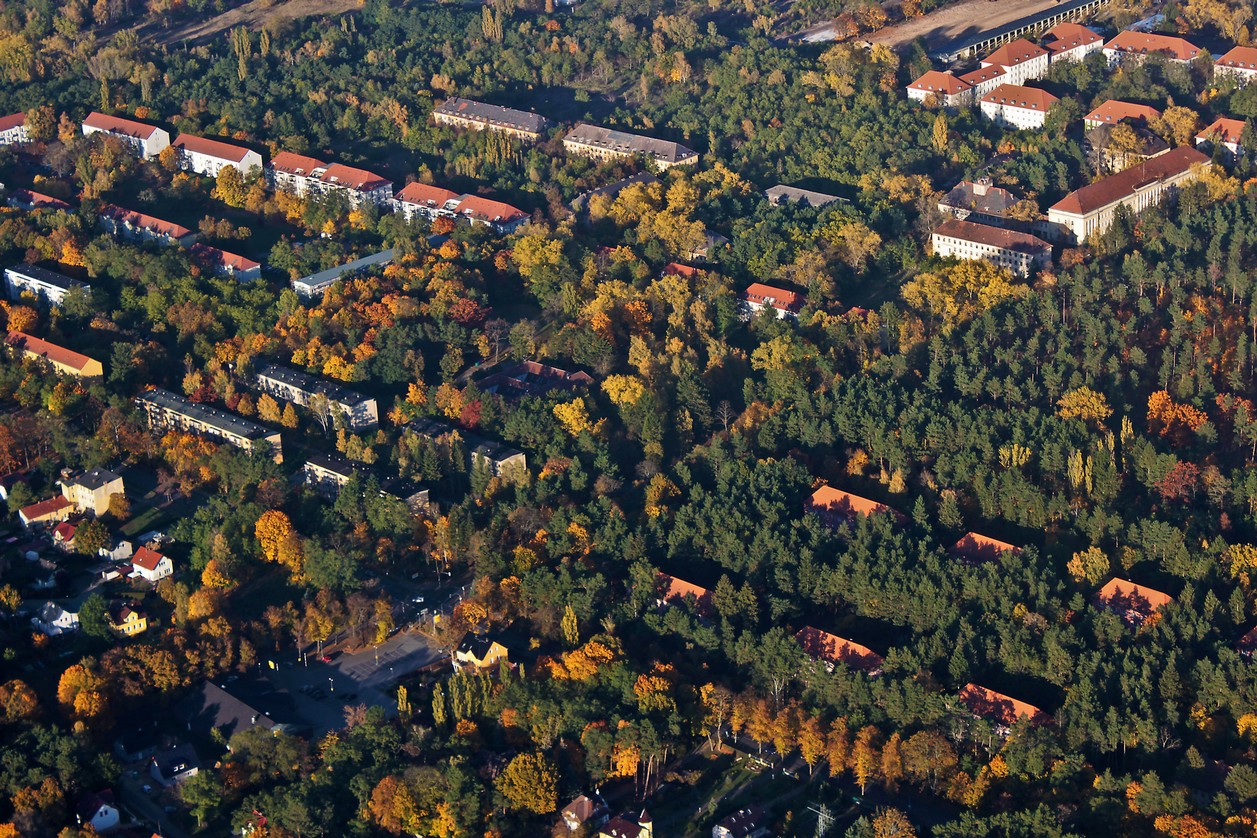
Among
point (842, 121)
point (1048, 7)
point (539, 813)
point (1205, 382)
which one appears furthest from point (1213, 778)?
point (1048, 7)

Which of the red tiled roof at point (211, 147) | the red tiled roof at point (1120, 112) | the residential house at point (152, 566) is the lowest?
the residential house at point (152, 566)

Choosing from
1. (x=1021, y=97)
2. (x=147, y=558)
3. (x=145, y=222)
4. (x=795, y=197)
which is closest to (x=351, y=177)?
(x=145, y=222)

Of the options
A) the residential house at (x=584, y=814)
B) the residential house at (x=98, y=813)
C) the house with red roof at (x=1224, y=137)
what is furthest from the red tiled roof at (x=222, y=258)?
the house with red roof at (x=1224, y=137)

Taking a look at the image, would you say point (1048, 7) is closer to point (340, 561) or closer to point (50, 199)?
→ point (50, 199)

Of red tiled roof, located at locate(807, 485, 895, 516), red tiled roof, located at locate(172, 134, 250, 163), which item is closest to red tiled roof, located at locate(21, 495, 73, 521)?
red tiled roof, located at locate(807, 485, 895, 516)

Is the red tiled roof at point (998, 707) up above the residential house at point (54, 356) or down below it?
below

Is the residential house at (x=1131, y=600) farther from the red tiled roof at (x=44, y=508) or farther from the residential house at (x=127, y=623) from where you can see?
the red tiled roof at (x=44, y=508)
